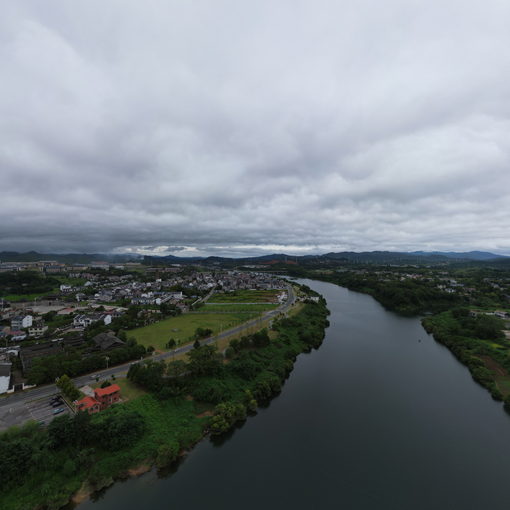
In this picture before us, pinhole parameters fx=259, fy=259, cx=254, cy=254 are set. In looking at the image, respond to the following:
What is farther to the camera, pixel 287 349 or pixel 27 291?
pixel 27 291

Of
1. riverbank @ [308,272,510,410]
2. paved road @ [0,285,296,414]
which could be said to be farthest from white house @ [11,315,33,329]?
riverbank @ [308,272,510,410]

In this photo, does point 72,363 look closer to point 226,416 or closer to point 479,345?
point 226,416

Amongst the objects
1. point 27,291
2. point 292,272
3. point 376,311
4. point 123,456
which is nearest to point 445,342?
point 376,311

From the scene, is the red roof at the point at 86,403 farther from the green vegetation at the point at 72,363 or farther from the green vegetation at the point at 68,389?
the green vegetation at the point at 72,363

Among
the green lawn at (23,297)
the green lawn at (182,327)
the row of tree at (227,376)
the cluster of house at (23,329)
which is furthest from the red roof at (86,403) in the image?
the green lawn at (23,297)

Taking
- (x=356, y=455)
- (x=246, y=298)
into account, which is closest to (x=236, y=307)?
(x=246, y=298)

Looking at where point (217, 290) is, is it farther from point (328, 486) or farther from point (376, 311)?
point (328, 486)

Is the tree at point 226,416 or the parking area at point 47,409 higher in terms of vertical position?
the parking area at point 47,409

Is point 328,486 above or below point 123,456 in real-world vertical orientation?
below
